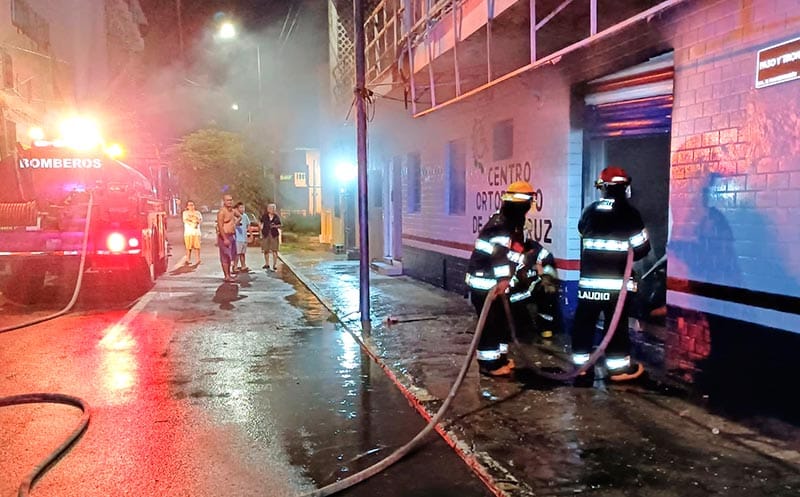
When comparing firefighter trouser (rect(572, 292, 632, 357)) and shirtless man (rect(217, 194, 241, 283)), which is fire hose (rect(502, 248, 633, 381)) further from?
shirtless man (rect(217, 194, 241, 283))

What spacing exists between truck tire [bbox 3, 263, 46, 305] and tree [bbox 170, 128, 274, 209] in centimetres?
2380

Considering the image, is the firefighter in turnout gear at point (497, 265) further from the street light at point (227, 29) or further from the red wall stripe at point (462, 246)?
the street light at point (227, 29)

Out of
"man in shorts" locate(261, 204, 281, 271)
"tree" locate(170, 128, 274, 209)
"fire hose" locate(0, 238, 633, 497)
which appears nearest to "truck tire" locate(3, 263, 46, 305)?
"fire hose" locate(0, 238, 633, 497)

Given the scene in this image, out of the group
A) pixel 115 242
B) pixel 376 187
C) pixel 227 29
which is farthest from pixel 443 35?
pixel 227 29

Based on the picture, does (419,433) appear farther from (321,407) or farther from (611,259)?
(611,259)

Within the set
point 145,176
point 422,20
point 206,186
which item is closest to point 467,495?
point 422,20

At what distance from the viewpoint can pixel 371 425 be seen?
499 centimetres

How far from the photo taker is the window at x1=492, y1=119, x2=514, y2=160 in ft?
30.4

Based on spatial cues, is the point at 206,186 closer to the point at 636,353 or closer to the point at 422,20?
the point at 422,20

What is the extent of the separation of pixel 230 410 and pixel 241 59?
30433 mm

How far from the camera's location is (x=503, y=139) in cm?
948

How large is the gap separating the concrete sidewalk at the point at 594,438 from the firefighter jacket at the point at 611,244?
0.86 m

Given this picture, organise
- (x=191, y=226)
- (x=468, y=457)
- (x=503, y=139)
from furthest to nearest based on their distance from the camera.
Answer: (x=191, y=226) < (x=503, y=139) < (x=468, y=457)

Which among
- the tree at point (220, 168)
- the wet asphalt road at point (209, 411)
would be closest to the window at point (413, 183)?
the wet asphalt road at point (209, 411)
